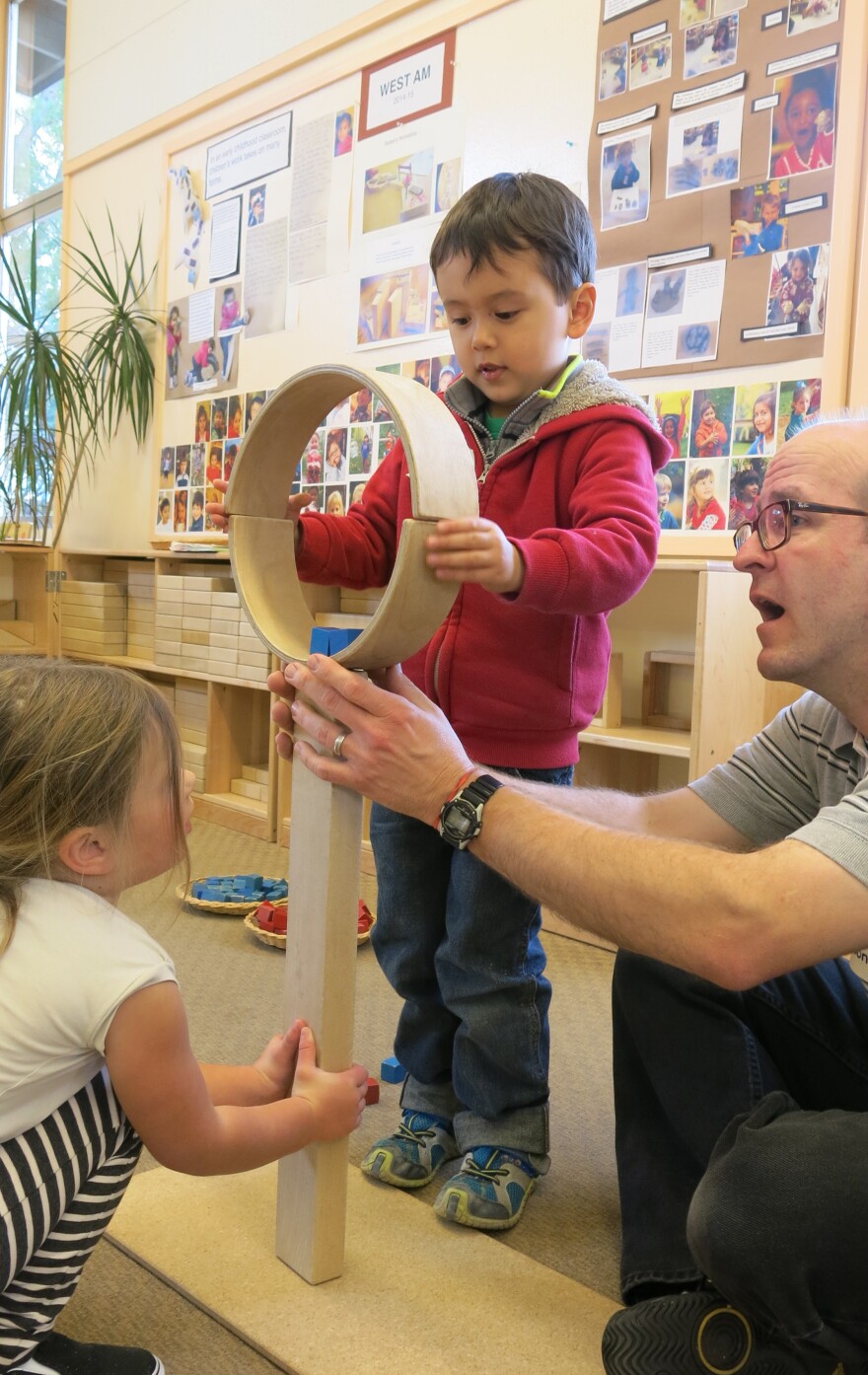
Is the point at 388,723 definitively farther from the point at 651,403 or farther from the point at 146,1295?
the point at 651,403

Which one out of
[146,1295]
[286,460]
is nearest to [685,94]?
[286,460]

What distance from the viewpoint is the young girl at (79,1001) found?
88 cm

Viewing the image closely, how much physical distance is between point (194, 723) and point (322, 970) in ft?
8.73

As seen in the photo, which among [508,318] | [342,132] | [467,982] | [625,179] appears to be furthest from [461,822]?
[342,132]

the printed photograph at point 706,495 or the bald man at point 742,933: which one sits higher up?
the printed photograph at point 706,495

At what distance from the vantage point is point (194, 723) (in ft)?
12.1

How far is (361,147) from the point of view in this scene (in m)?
3.22

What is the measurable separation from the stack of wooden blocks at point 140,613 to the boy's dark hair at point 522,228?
2803mm

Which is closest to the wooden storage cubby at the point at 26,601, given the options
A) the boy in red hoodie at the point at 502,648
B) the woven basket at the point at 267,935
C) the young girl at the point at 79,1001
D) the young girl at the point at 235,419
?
the young girl at the point at 235,419

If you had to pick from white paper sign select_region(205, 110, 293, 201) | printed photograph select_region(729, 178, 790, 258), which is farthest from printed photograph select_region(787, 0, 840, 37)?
white paper sign select_region(205, 110, 293, 201)

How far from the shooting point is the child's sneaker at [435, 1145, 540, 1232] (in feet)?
4.28

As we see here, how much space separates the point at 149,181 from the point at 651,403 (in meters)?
2.54

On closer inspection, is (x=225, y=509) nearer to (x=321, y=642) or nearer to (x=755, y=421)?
(x=321, y=642)

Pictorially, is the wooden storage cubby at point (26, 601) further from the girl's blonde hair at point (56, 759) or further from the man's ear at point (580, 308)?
the girl's blonde hair at point (56, 759)
